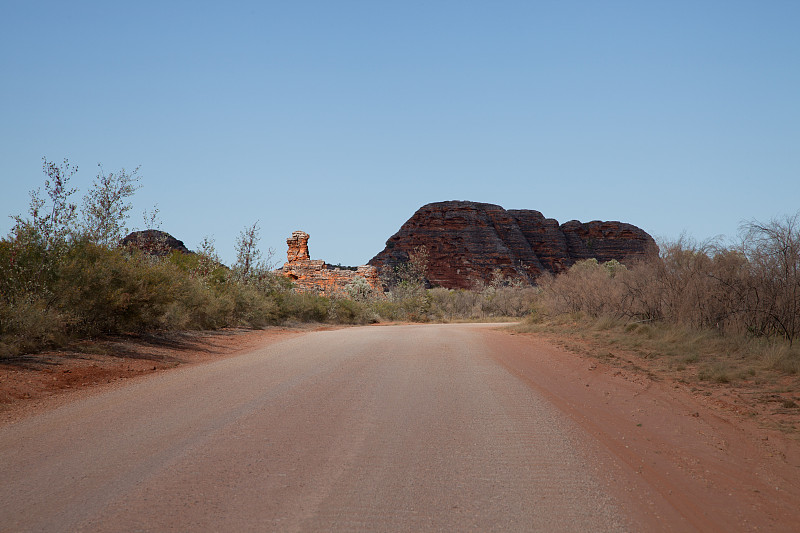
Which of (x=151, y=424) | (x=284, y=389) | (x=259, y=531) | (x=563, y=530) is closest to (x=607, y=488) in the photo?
(x=563, y=530)

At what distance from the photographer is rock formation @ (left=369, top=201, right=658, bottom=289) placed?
10138 cm

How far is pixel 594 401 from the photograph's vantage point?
877cm

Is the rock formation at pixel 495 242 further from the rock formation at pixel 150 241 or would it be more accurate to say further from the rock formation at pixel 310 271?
the rock formation at pixel 150 241

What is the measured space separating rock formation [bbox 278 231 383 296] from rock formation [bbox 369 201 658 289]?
72.9 feet

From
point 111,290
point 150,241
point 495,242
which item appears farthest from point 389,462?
point 495,242

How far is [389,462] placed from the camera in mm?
5293

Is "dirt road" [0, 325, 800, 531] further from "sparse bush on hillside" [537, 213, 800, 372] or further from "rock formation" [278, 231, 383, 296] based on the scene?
"rock formation" [278, 231, 383, 296]

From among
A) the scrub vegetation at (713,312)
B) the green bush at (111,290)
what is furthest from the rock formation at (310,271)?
the green bush at (111,290)

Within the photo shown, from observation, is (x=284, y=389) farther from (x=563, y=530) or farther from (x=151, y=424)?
(x=563, y=530)

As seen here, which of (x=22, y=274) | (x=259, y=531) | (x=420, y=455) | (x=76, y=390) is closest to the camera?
(x=259, y=531)

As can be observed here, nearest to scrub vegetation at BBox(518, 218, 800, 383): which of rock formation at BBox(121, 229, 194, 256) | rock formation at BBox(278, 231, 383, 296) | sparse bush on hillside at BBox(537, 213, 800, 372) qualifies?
sparse bush on hillside at BBox(537, 213, 800, 372)

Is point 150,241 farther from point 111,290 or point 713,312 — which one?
point 713,312

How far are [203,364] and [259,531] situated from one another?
9886 mm

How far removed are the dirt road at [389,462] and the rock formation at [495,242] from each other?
89.8 m
